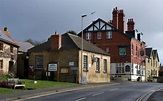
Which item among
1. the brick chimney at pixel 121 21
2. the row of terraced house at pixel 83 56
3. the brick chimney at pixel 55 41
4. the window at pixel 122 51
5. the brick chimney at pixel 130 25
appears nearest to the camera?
the row of terraced house at pixel 83 56

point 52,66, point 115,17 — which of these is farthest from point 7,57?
point 115,17

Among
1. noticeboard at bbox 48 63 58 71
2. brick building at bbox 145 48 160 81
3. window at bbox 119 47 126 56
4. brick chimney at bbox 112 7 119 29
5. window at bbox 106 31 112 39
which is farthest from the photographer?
brick building at bbox 145 48 160 81

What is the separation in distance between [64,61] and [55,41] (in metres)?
3.20

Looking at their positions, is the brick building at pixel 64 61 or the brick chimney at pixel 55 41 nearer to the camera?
the brick building at pixel 64 61

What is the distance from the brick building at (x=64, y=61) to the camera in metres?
40.2

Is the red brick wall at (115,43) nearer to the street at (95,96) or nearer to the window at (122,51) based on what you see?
the window at (122,51)

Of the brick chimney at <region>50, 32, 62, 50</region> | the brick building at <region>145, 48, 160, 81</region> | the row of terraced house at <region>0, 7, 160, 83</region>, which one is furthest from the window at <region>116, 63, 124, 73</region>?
the brick chimney at <region>50, 32, 62, 50</region>

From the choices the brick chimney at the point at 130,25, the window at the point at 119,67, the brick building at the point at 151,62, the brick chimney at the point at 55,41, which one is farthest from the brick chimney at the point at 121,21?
the brick chimney at the point at 55,41

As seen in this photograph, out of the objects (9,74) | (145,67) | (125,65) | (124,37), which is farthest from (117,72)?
(9,74)

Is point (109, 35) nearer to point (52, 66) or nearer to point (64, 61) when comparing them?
point (64, 61)

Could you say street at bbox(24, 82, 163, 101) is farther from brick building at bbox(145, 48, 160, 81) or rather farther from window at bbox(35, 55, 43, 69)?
brick building at bbox(145, 48, 160, 81)

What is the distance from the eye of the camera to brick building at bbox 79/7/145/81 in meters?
60.7

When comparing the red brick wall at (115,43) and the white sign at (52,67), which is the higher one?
the red brick wall at (115,43)

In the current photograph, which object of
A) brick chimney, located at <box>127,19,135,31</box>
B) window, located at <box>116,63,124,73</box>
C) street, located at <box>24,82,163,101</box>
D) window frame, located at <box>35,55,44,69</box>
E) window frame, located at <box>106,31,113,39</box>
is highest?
brick chimney, located at <box>127,19,135,31</box>
